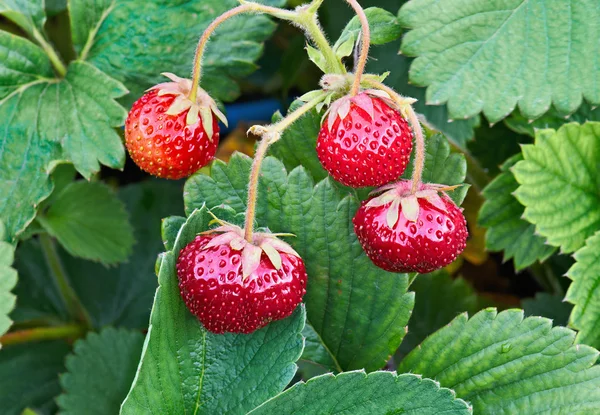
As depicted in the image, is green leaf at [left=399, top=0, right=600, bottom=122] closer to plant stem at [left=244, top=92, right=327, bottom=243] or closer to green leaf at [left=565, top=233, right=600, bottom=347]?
green leaf at [left=565, top=233, right=600, bottom=347]

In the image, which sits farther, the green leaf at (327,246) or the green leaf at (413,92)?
the green leaf at (413,92)

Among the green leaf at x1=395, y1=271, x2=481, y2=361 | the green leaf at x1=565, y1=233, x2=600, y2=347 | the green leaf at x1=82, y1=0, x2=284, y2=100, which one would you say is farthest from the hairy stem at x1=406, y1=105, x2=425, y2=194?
the green leaf at x1=395, y1=271, x2=481, y2=361

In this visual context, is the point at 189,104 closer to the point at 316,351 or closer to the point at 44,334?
the point at 316,351

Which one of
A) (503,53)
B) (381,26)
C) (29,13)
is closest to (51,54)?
(29,13)

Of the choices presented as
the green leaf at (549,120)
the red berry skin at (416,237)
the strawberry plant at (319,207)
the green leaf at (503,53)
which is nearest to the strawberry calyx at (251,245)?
the strawberry plant at (319,207)

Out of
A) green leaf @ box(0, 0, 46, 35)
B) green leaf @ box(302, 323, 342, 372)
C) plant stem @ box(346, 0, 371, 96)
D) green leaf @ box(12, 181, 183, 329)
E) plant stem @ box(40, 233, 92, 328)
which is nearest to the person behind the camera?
plant stem @ box(346, 0, 371, 96)

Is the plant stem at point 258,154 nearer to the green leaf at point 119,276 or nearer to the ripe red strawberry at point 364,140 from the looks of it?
the ripe red strawberry at point 364,140

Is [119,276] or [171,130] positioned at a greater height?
[171,130]
